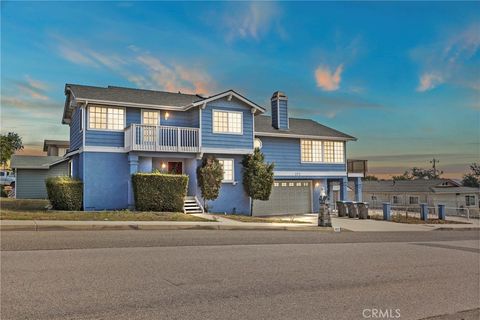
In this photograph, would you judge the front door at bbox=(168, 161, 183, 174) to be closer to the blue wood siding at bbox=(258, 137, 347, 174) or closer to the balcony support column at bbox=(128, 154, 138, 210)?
the balcony support column at bbox=(128, 154, 138, 210)

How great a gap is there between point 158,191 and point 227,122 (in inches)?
257

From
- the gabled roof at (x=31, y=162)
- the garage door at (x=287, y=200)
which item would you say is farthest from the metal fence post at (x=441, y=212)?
the gabled roof at (x=31, y=162)

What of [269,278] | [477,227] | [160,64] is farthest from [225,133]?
[269,278]

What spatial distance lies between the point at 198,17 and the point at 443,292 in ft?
53.1

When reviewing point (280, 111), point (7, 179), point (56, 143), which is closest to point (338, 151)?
point (280, 111)

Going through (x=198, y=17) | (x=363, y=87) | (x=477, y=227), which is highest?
(x=198, y=17)

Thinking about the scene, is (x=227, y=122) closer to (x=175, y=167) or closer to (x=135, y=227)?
(x=175, y=167)

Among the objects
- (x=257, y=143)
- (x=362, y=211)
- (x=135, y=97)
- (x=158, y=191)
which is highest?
(x=135, y=97)

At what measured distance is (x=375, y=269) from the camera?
363 inches

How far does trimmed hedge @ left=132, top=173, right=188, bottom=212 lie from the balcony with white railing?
6.10 feet

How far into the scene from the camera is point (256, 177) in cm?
2528

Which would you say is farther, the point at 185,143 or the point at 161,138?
the point at 185,143

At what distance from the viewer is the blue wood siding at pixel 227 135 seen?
24.2m

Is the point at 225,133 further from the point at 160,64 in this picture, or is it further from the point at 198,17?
the point at 198,17
